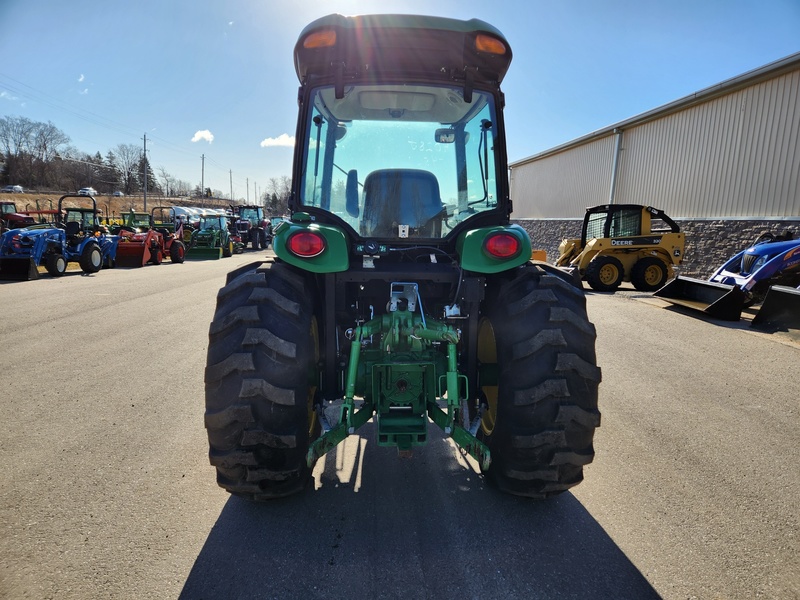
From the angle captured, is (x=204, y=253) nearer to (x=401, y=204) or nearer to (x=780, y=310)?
(x=401, y=204)

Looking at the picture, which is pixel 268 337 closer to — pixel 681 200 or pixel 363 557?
pixel 363 557

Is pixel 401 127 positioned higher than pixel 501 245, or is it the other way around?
pixel 401 127

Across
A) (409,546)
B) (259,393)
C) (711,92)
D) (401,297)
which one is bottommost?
(409,546)

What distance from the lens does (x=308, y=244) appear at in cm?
228

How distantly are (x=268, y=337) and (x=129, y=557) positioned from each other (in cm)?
118

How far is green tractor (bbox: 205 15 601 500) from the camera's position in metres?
2.12

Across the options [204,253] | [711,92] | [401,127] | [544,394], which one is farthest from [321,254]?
[204,253]

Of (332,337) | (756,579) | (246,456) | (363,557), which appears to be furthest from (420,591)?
(756,579)

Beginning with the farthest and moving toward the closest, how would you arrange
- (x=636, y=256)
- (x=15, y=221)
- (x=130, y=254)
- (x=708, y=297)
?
(x=15, y=221)
(x=130, y=254)
(x=636, y=256)
(x=708, y=297)

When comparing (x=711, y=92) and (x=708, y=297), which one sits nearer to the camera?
(x=708, y=297)

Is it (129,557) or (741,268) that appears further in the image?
(741,268)

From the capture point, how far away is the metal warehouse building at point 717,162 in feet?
37.3

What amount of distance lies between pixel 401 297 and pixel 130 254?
54.5 ft

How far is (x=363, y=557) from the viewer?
6.84 feet
